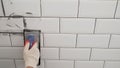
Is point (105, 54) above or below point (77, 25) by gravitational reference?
below

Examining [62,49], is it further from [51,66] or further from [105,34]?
[105,34]

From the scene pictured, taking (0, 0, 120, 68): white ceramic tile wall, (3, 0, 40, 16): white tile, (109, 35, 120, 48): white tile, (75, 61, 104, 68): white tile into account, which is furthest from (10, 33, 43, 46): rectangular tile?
(109, 35, 120, 48): white tile

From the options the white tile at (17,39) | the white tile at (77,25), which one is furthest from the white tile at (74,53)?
the white tile at (17,39)

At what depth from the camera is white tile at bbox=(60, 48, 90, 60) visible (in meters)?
0.87

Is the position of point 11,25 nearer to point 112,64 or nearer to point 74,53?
point 74,53

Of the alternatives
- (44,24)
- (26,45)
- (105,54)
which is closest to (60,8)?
(44,24)

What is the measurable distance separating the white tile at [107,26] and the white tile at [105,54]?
12 cm

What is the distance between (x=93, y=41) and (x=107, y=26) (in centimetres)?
11

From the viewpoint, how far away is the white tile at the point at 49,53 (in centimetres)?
87

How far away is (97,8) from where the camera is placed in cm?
75

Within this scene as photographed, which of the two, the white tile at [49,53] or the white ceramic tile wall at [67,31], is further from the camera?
the white tile at [49,53]

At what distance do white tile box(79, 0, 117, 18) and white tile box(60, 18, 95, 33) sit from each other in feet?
0.11

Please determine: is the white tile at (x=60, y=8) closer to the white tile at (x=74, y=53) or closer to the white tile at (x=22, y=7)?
the white tile at (x=22, y=7)

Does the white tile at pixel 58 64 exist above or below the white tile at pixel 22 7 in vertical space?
below
